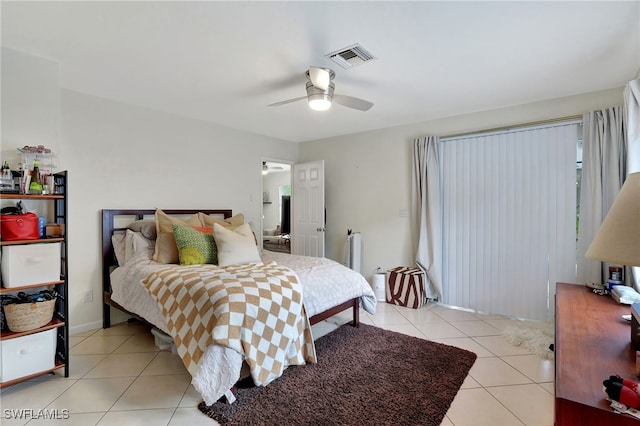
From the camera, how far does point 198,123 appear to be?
4000 millimetres

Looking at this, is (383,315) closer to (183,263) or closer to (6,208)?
(183,263)

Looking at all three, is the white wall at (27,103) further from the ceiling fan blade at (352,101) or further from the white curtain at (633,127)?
the white curtain at (633,127)

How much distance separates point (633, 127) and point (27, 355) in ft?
15.8

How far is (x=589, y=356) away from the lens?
1.24 metres

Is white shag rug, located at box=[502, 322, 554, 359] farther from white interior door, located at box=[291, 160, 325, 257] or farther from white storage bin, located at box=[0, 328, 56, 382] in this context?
white storage bin, located at box=[0, 328, 56, 382]

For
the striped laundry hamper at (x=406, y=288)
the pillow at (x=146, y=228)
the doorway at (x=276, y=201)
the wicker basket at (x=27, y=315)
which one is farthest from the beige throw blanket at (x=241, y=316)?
the doorway at (x=276, y=201)

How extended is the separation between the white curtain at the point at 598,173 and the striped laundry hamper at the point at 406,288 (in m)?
1.58

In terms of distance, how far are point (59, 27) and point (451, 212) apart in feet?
13.3

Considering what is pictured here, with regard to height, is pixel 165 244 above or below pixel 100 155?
below

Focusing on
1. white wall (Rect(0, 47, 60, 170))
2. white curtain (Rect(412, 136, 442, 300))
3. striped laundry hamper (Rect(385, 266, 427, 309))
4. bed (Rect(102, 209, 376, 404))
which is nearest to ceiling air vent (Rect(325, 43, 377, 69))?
bed (Rect(102, 209, 376, 404))

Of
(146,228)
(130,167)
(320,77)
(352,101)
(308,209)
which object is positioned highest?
(320,77)

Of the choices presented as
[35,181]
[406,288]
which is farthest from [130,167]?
[406,288]

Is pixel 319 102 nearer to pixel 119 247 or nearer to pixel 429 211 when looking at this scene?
pixel 429 211

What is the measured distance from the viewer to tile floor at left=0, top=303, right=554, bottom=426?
1.83 metres
